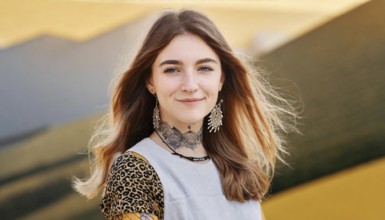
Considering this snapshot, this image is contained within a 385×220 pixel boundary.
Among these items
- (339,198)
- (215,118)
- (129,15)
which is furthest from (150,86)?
(129,15)

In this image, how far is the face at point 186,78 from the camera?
4.70ft

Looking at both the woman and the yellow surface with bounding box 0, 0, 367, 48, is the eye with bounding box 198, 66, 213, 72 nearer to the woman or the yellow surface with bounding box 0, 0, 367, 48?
the woman

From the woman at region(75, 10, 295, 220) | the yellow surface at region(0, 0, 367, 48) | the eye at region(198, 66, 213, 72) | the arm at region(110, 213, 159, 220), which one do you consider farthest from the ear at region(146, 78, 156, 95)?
the yellow surface at region(0, 0, 367, 48)

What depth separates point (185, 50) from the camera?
144cm

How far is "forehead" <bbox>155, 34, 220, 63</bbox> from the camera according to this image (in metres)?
1.43

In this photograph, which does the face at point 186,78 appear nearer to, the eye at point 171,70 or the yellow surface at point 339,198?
the eye at point 171,70

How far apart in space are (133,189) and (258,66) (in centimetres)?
277

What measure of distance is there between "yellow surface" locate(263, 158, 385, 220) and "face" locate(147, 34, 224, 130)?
2614mm

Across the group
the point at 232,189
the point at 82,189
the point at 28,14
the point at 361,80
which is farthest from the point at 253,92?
the point at 28,14

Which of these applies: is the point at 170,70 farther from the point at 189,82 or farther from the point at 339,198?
the point at 339,198

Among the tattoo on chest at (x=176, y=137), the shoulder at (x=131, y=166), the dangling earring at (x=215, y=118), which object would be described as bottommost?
the shoulder at (x=131, y=166)

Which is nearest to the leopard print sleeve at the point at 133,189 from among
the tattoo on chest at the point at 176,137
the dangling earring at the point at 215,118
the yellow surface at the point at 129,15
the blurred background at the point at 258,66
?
the tattoo on chest at the point at 176,137

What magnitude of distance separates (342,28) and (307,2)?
1.70 feet

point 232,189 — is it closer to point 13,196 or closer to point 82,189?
point 82,189
